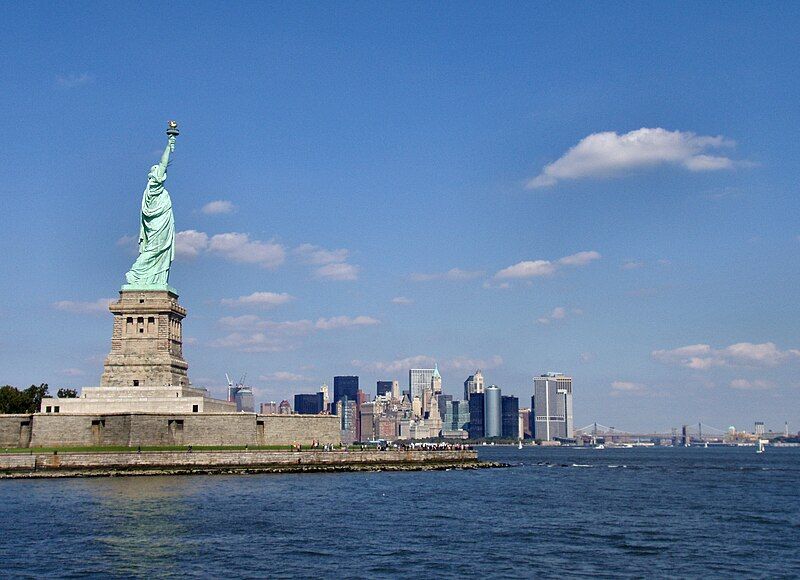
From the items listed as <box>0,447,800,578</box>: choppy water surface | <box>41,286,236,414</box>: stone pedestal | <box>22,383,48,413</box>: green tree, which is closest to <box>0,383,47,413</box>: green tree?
<box>22,383,48,413</box>: green tree

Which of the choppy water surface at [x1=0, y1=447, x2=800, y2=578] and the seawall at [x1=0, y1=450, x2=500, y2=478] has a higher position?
the seawall at [x1=0, y1=450, x2=500, y2=478]

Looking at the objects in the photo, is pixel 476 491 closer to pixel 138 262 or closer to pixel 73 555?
pixel 73 555

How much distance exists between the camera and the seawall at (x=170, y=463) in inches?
3059

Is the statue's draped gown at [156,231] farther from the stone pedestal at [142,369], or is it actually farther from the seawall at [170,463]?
the seawall at [170,463]

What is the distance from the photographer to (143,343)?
296ft

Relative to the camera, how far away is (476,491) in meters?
70.4

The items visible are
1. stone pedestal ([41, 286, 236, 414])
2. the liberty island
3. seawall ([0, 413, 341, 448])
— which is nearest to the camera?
the liberty island

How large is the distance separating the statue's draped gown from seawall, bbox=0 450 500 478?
782 inches

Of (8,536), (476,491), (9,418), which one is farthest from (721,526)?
(9,418)

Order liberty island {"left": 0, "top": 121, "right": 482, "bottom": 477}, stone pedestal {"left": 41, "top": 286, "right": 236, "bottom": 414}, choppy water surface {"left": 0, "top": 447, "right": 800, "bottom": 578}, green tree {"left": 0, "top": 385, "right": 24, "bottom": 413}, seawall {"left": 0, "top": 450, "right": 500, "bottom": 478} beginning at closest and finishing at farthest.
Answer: choppy water surface {"left": 0, "top": 447, "right": 800, "bottom": 578} < seawall {"left": 0, "top": 450, "right": 500, "bottom": 478} < liberty island {"left": 0, "top": 121, "right": 482, "bottom": 477} < stone pedestal {"left": 41, "top": 286, "right": 236, "bottom": 414} < green tree {"left": 0, "top": 385, "right": 24, "bottom": 413}

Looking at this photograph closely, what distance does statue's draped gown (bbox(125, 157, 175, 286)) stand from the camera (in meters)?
93.9

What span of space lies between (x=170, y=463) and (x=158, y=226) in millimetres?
26219

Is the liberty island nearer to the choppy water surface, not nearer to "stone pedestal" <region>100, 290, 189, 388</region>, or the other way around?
"stone pedestal" <region>100, 290, 189, 388</region>

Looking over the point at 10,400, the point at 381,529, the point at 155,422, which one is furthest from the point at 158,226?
the point at 381,529
